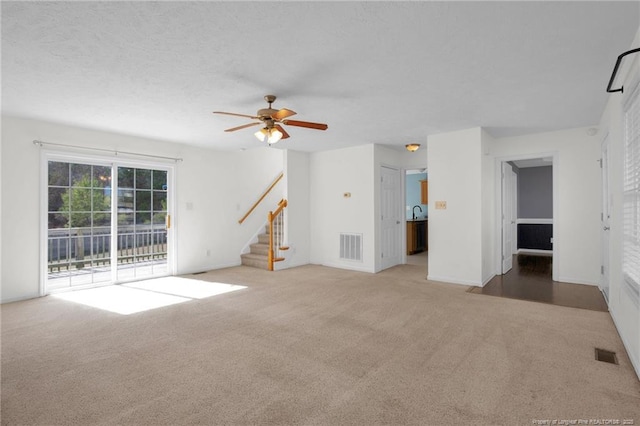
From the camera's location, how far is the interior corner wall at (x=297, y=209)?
21.9 ft

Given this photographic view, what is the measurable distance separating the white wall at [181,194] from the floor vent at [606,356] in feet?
19.8

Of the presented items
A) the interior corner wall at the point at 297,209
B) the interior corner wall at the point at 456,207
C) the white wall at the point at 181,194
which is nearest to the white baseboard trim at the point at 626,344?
the interior corner wall at the point at 456,207

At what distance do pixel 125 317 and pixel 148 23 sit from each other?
122 inches

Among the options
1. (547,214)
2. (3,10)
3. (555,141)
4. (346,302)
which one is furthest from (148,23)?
(547,214)

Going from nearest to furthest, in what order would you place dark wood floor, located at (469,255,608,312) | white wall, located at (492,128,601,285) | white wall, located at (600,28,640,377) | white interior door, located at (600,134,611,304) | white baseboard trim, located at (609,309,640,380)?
white baseboard trim, located at (609,309,640,380)
white wall, located at (600,28,640,377)
dark wood floor, located at (469,255,608,312)
white interior door, located at (600,134,611,304)
white wall, located at (492,128,601,285)

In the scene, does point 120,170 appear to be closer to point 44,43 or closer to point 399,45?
point 44,43

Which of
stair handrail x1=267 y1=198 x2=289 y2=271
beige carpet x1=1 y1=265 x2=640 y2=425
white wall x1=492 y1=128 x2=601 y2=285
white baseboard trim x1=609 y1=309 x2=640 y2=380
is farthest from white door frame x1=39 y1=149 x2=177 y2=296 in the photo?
white wall x1=492 y1=128 x2=601 y2=285

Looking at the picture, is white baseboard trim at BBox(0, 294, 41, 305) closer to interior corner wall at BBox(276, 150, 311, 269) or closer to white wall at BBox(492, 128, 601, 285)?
interior corner wall at BBox(276, 150, 311, 269)

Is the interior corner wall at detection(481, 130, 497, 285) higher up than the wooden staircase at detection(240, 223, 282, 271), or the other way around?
the interior corner wall at detection(481, 130, 497, 285)

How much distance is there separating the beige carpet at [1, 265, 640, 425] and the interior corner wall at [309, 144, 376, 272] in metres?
2.33

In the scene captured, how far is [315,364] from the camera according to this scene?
247 cm

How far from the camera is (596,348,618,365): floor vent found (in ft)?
8.18

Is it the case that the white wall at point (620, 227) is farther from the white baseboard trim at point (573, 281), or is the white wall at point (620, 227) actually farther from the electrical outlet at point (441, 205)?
the electrical outlet at point (441, 205)

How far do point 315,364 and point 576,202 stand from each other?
198 inches
